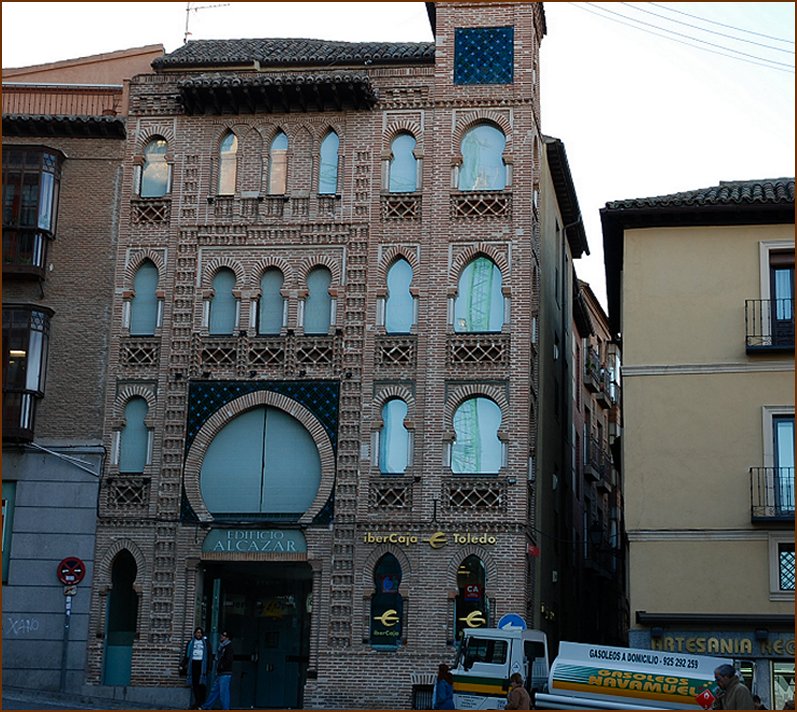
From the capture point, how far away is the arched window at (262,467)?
3225 cm

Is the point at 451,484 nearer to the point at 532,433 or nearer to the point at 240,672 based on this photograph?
the point at 532,433

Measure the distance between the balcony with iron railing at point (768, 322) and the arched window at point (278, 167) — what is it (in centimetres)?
1159

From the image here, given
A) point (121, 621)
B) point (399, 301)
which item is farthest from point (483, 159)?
point (121, 621)

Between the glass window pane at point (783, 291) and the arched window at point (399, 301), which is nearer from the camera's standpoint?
the glass window pane at point (783, 291)

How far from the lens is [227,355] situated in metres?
33.2

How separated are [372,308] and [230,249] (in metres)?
3.94

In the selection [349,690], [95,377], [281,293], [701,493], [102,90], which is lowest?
[349,690]

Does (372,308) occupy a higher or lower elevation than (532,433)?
higher

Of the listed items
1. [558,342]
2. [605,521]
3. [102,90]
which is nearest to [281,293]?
[102,90]

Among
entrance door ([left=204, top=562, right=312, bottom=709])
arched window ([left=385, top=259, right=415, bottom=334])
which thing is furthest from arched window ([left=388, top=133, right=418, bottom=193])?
entrance door ([left=204, top=562, right=312, bottom=709])

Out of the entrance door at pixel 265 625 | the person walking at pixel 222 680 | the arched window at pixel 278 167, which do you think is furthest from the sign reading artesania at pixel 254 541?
the arched window at pixel 278 167

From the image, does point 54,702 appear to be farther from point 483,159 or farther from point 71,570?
point 483,159

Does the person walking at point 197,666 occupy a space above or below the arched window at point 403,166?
below

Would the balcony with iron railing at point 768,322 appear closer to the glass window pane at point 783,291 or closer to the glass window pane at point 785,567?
the glass window pane at point 783,291
